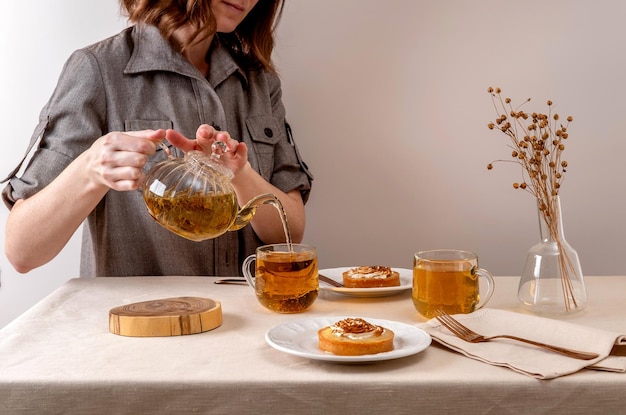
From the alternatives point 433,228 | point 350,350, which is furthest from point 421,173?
point 350,350

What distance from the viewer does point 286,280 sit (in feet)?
4.00

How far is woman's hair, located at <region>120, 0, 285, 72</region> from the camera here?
Result: 1.70 metres

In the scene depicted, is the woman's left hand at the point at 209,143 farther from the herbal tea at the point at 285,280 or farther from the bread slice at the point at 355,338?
the bread slice at the point at 355,338

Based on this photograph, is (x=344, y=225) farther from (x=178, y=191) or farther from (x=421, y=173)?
(x=178, y=191)

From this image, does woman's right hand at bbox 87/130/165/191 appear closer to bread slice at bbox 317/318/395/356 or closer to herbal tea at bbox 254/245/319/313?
herbal tea at bbox 254/245/319/313

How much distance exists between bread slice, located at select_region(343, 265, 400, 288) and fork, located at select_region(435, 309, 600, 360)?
0.23 meters

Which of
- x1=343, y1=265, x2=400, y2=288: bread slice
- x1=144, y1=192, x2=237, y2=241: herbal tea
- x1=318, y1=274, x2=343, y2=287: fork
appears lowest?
x1=318, y1=274, x2=343, y2=287: fork

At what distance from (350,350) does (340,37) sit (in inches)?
53.6

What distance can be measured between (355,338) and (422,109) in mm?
1281

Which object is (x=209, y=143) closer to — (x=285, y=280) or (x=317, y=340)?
(x=285, y=280)

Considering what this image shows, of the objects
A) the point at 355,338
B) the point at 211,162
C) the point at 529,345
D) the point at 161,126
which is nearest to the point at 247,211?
the point at 211,162

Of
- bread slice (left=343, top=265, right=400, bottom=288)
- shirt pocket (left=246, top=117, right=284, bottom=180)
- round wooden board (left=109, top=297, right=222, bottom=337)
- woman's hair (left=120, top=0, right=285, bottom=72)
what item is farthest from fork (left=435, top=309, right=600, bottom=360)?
woman's hair (left=120, top=0, right=285, bottom=72)

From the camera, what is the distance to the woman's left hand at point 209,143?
128 cm

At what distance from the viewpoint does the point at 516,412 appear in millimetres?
883
